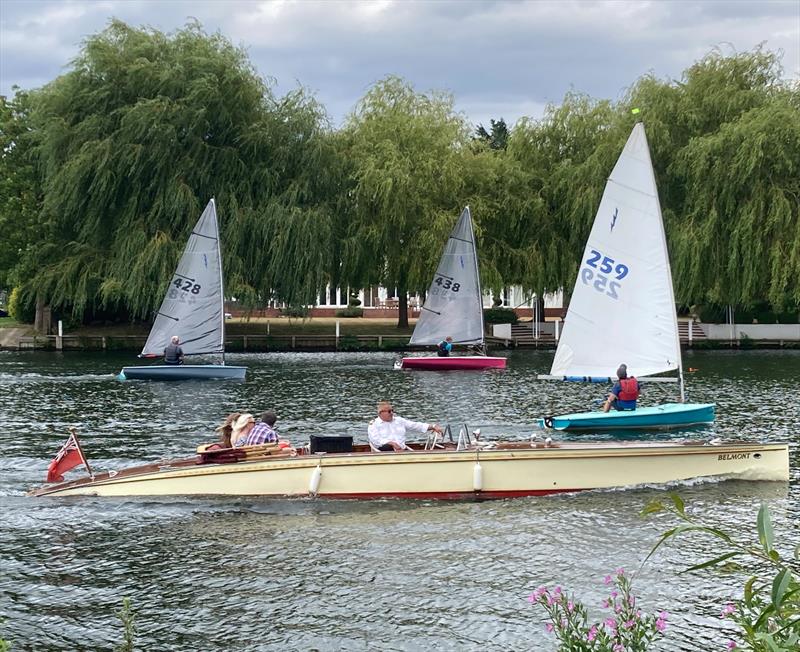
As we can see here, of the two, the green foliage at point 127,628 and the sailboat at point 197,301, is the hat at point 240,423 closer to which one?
the green foliage at point 127,628

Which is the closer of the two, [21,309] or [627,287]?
[627,287]

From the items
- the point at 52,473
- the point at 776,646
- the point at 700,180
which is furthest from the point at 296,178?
the point at 776,646

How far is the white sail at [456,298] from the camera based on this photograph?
44781mm

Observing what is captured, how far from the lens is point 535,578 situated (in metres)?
12.1

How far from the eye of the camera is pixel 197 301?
38.2 m

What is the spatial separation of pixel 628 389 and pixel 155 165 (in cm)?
3184

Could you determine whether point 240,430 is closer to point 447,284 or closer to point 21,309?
point 447,284

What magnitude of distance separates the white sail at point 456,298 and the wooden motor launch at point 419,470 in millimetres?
28505

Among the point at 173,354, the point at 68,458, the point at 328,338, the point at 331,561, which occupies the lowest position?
the point at 331,561

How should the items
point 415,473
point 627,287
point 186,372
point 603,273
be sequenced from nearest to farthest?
point 415,473, point 627,287, point 603,273, point 186,372

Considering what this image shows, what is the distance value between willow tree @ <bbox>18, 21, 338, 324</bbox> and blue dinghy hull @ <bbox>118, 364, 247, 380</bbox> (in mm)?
9430

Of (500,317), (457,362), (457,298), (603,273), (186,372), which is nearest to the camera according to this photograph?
(603,273)

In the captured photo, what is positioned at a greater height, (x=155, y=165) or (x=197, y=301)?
(x=155, y=165)

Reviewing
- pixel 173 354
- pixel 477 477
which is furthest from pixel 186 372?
pixel 477 477
